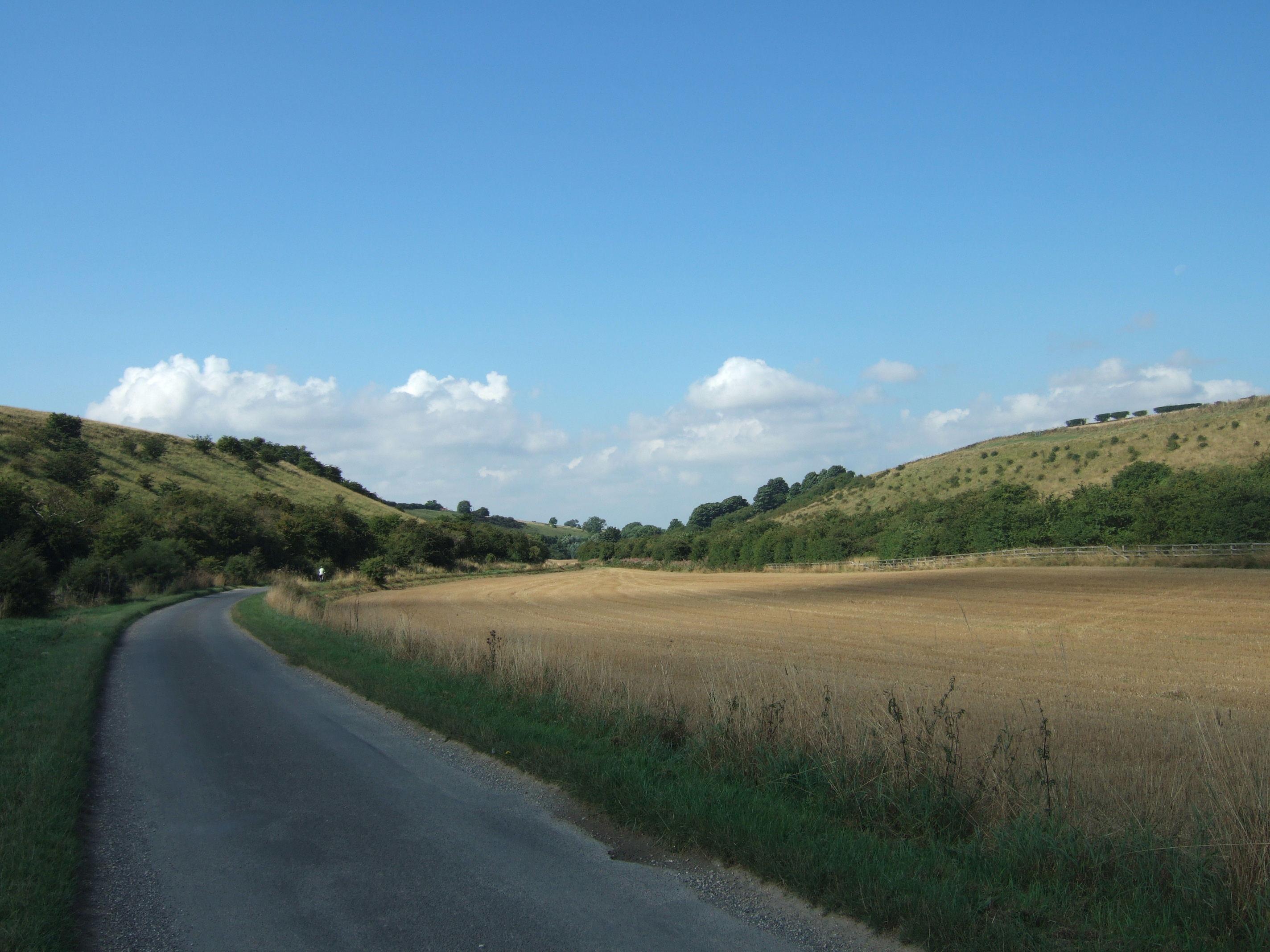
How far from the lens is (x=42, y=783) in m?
6.98

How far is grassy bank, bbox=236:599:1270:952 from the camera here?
4.45 metres

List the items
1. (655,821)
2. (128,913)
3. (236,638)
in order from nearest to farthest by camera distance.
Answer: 1. (128,913)
2. (655,821)
3. (236,638)

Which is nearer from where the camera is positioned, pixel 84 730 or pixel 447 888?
pixel 447 888

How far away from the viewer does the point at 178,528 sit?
59281mm

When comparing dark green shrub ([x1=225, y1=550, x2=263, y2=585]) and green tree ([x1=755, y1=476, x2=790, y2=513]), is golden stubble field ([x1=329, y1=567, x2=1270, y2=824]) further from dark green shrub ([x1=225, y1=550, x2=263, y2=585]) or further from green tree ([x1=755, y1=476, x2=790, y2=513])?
green tree ([x1=755, y1=476, x2=790, y2=513])

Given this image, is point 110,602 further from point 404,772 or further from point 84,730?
point 404,772

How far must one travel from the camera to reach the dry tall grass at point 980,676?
247 inches

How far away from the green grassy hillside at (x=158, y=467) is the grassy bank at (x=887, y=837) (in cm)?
5983

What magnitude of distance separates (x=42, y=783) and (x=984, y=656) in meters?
20.6

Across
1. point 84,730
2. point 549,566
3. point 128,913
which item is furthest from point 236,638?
point 549,566

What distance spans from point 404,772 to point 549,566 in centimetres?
10859

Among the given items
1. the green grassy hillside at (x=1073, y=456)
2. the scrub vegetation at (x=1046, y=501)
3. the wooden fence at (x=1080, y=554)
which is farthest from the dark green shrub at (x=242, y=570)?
the green grassy hillside at (x=1073, y=456)

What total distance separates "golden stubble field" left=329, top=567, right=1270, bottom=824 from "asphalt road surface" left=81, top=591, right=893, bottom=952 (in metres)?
2.91

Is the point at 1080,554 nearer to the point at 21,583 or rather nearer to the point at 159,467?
the point at 21,583
